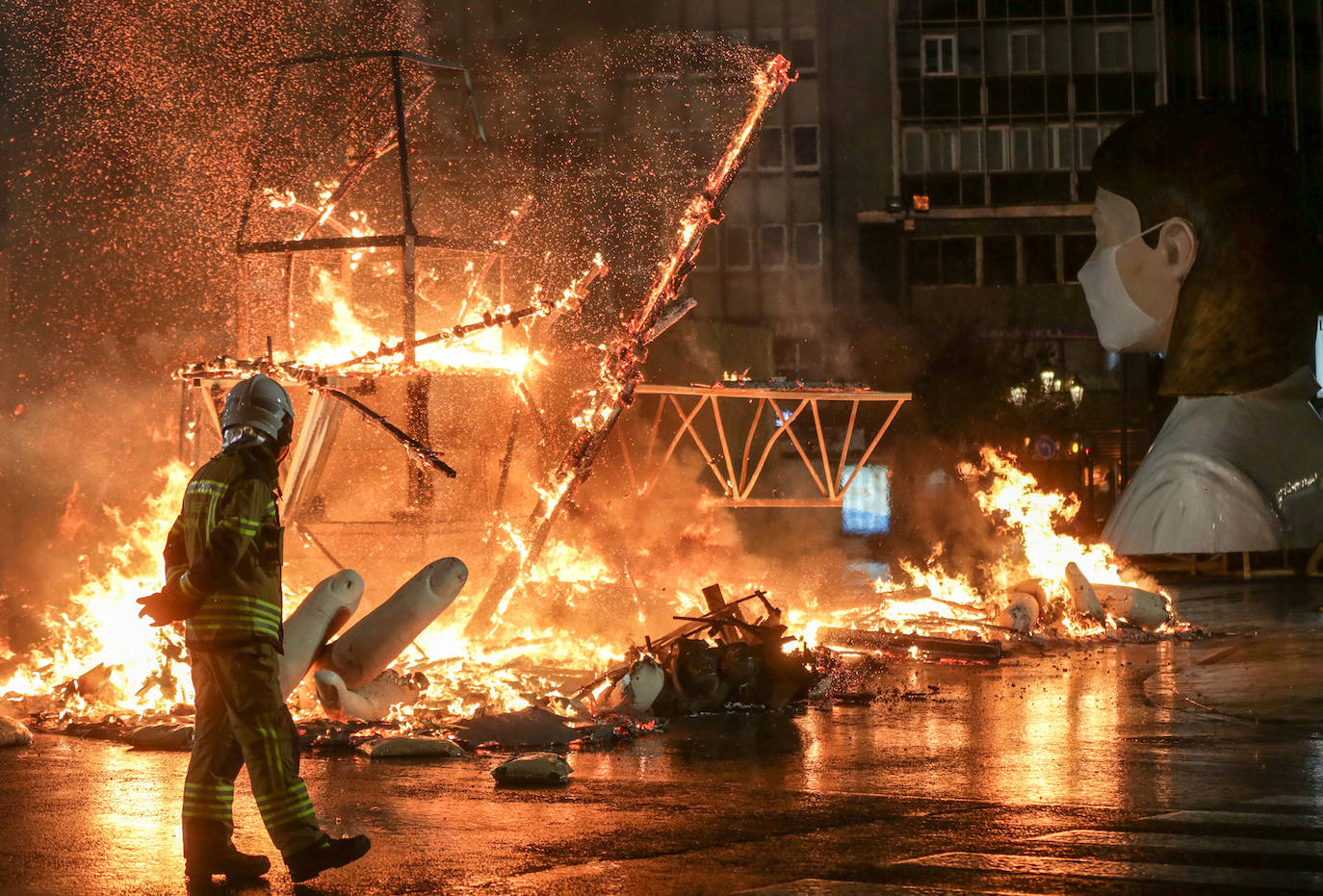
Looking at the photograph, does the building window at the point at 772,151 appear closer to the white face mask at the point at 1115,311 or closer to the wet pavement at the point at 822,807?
the wet pavement at the point at 822,807

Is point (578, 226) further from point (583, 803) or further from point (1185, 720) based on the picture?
point (583, 803)

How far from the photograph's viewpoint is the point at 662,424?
863 inches

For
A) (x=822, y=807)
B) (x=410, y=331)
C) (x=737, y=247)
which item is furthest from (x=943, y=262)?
(x=822, y=807)

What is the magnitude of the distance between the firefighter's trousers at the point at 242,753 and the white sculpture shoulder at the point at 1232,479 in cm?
466

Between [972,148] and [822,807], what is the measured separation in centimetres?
3667

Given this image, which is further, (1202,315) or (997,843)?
(997,843)

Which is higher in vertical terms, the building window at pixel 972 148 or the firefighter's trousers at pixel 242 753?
the building window at pixel 972 148

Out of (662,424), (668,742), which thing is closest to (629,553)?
(662,424)

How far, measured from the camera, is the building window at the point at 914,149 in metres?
42.0

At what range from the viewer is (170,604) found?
607 centimetres

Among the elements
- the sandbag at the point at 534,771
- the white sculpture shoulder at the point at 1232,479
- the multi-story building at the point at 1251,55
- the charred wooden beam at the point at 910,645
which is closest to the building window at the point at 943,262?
the multi-story building at the point at 1251,55

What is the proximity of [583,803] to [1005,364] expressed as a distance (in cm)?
3038

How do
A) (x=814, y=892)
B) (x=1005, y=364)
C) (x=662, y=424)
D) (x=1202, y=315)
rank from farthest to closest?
(x=1005, y=364)
(x=662, y=424)
(x=814, y=892)
(x=1202, y=315)

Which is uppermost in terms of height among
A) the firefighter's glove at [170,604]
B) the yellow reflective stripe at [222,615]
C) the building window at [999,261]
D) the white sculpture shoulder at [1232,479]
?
the building window at [999,261]
